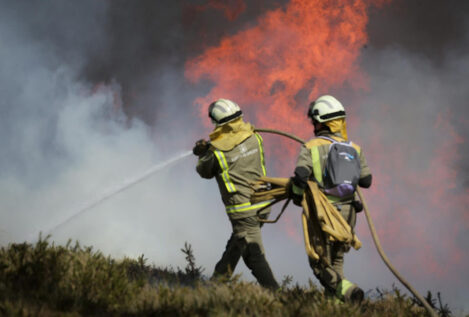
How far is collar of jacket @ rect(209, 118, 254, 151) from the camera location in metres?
7.46

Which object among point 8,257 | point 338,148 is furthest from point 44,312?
point 338,148

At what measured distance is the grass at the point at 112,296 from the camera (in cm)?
511

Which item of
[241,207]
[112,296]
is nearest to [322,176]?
[241,207]

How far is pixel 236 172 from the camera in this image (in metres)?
7.40

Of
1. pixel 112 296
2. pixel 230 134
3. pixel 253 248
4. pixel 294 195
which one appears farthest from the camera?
pixel 230 134

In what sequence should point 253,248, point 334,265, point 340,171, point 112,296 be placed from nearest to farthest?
point 112,296 → point 340,171 → point 334,265 → point 253,248

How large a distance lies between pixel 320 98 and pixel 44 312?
3.80 meters

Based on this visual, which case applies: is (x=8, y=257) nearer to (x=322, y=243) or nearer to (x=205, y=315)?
(x=205, y=315)

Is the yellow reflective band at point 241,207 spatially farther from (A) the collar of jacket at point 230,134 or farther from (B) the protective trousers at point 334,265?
(B) the protective trousers at point 334,265

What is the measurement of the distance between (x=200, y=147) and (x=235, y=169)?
629mm

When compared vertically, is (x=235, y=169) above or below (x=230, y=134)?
below

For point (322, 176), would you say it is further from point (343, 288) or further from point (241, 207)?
point (241, 207)

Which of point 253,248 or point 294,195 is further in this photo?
point 253,248

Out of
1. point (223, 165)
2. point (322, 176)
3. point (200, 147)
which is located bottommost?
point (322, 176)
